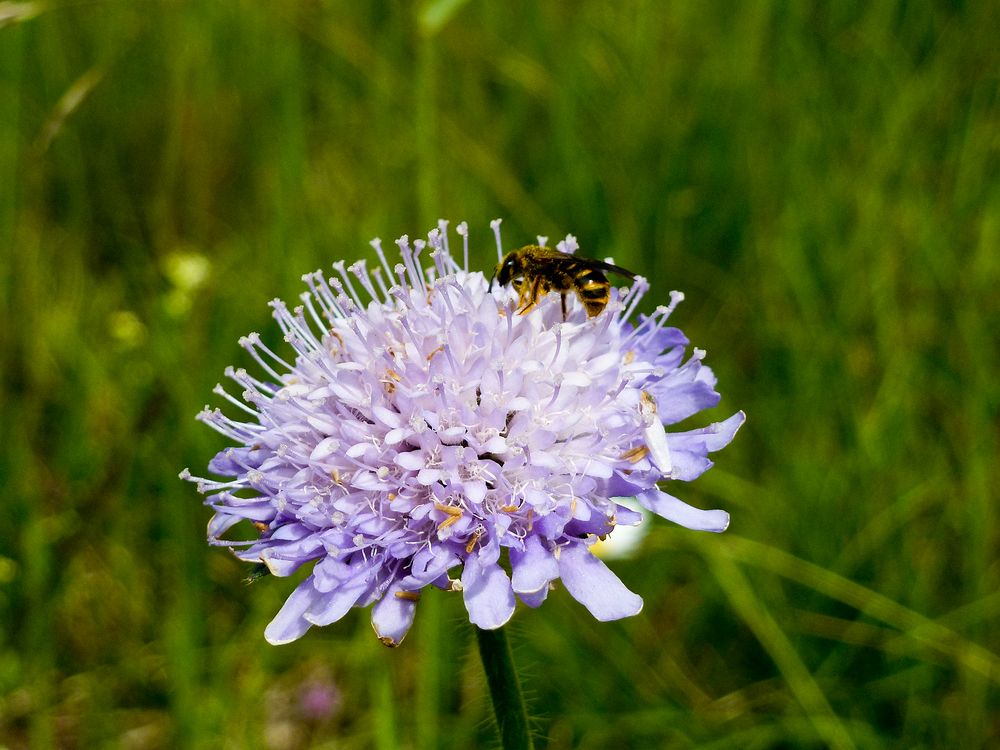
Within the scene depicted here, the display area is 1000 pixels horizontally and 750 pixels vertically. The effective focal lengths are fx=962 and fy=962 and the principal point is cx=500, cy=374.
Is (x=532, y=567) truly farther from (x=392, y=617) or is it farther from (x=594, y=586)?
(x=392, y=617)

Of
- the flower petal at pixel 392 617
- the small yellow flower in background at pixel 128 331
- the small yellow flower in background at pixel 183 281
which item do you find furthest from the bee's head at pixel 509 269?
the small yellow flower in background at pixel 128 331

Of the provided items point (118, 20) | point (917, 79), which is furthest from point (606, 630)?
point (118, 20)

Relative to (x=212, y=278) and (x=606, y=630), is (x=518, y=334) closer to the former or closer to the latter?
(x=606, y=630)

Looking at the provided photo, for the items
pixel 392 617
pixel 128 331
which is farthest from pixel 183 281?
pixel 392 617

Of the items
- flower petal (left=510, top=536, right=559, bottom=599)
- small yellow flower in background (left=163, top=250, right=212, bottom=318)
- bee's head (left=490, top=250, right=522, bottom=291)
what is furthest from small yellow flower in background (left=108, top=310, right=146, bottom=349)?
flower petal (left=510, top=536, right=559, bottom=599)

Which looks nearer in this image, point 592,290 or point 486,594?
point 486,594

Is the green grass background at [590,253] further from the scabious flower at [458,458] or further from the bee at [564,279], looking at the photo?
the bee at [564,279]
